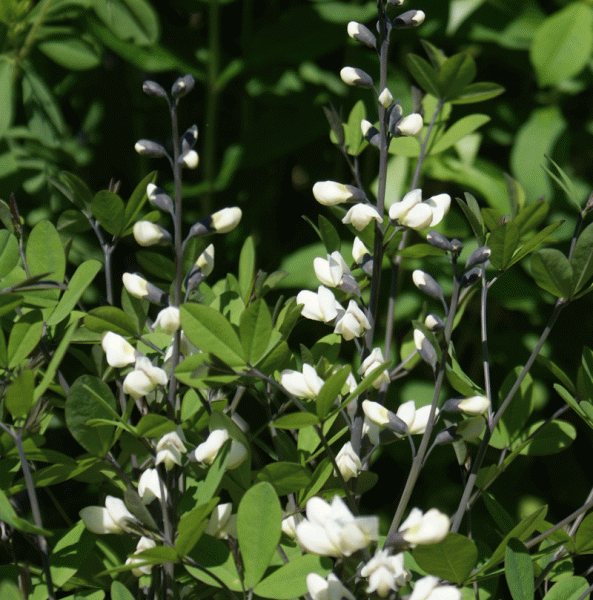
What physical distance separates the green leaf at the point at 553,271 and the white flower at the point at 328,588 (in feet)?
0.71

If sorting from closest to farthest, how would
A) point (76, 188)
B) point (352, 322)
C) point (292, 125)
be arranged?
point (352, 322), point (76, 188), point (292, 125)

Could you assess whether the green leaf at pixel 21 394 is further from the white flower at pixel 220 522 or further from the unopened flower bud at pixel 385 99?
the unopened flower bud at pixel 385 99

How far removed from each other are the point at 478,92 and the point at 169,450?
39cm

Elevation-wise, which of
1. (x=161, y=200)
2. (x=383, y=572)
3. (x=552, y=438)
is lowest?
(x=552, y=438)

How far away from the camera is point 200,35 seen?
3.75 feet

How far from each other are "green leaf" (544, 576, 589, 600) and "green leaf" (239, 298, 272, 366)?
0.74 feet

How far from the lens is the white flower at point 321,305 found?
0.41 meters

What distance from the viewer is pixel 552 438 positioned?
0.48 meters

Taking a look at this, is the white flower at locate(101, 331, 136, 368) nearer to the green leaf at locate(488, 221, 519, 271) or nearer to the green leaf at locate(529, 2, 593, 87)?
the green leaf at locate(488, 221, 519, 271)

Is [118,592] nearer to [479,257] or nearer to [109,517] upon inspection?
[109,517]

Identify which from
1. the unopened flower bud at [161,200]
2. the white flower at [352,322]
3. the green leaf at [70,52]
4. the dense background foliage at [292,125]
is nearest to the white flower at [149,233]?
the unopened flower bud at [161,200]

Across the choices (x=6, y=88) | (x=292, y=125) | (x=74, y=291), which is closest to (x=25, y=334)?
(x=74, y=291)

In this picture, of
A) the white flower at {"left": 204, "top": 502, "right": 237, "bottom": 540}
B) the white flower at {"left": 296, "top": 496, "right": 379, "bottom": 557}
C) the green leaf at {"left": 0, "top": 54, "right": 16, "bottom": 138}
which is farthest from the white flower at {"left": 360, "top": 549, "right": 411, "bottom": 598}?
the green leaf at {"left": 0, "top": 54, "right": 16, "bottom": 138}

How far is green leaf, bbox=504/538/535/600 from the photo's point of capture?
34 cm
